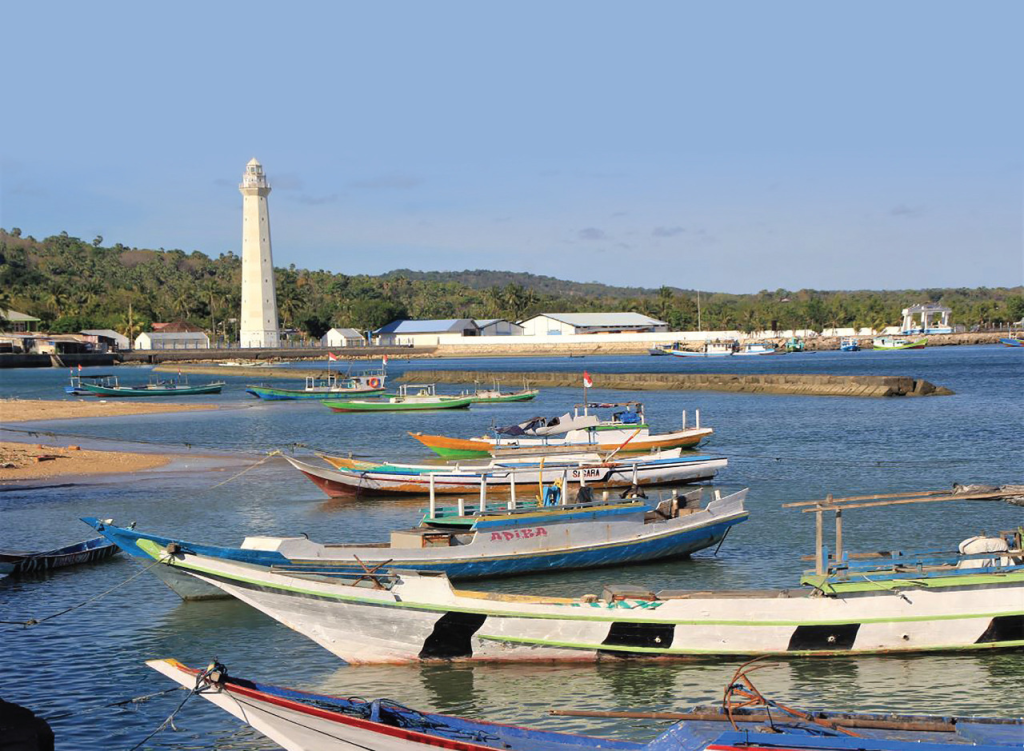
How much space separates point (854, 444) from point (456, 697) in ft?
112

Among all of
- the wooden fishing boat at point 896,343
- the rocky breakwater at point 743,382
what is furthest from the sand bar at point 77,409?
the wooden fishing boat at point 896,343

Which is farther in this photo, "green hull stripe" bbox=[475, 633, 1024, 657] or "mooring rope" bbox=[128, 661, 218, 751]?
"green hull stripe" bbox=[475, 633, 1024, 657]

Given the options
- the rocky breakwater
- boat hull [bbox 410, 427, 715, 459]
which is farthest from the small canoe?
boat hull [bbox 410, 427, 715, 459]

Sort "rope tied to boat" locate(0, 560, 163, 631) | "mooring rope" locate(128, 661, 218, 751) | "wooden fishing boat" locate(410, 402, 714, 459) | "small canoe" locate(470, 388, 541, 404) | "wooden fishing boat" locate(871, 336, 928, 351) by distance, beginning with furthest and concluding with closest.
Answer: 1. "wooden fishing boat" locate(871, 336, 928, 351)
2. "small canoe" locate(470, 388, 541, 404)
3. "wooden fishing boat" locate(410, 402, 714, 459)
4. "rope tied to boat" locate(0, 560, 163, 631)
5. "mooring rope" locate(128, 661, 218, 751)

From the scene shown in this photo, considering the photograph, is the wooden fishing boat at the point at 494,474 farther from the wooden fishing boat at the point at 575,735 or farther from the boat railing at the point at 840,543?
the wooden fishing boat at the point at 575,735

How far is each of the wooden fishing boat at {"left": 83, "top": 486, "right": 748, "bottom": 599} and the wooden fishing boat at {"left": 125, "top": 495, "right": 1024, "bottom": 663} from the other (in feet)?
7.98

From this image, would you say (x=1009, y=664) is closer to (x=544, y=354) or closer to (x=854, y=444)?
(x=854, y=444)

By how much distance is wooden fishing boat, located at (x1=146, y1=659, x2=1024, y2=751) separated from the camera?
973cm

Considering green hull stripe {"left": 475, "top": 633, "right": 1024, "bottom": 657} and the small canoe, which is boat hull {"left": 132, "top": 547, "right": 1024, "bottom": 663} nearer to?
green hull stripe {"left": 475, "top": 633, "right": 1024, "bottom": 657}

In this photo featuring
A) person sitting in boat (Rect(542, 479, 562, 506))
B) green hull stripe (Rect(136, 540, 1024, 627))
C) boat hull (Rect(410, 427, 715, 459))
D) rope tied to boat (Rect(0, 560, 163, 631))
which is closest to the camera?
green hull stripe (Rect(136, 540, 1024, 627))

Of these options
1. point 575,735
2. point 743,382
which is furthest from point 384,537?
point 743,382

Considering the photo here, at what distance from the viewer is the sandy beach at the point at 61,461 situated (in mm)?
37156

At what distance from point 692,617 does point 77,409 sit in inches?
2474

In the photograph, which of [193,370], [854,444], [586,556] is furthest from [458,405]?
[193,370]
